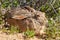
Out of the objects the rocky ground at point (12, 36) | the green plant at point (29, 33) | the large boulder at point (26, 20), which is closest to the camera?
the rocky ground at point (12, 36)

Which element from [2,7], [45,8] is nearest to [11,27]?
[2,7]

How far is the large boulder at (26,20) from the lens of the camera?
16.2 ft

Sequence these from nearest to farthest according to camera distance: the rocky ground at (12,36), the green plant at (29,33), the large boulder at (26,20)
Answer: the rocky ground at (12,36) → the green plant at (29,33) → the large boulder at (26,20)

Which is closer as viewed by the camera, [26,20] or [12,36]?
[12,36]

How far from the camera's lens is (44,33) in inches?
197

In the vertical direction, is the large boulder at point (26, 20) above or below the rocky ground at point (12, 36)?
above

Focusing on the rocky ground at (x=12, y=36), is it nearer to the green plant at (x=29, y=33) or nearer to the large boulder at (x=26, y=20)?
the green plant at (x=29, y=33)

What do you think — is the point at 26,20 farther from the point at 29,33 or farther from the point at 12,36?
the point at 12,36

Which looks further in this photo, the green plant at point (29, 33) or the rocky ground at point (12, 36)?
the green plant at point (29, 33)

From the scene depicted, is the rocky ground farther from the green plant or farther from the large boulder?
the large boulder

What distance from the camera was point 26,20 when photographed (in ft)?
16.2

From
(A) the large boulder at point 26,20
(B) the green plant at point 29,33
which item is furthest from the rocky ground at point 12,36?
(A) the large boulder at point 26,20

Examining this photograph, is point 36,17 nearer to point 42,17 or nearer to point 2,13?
point 42,17

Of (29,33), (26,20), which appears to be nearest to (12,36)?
(29,33)
